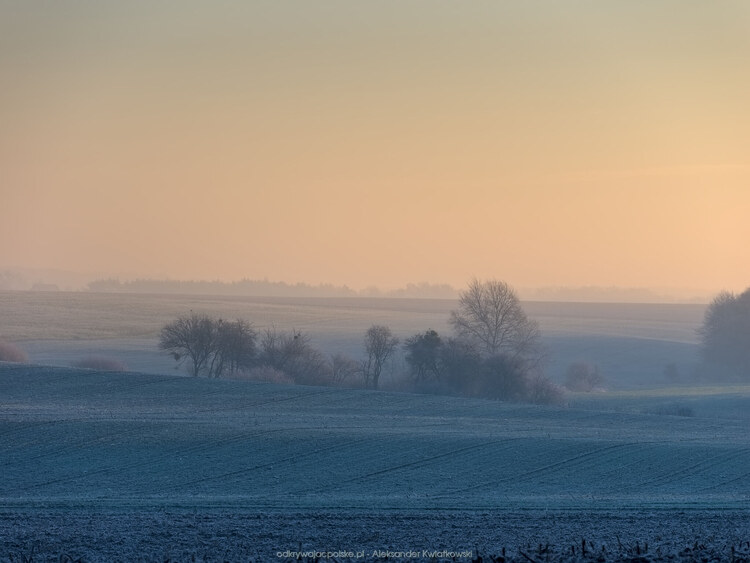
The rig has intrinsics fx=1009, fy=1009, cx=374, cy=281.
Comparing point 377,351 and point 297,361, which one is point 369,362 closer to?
point 377,351

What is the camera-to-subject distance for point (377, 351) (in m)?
69.3

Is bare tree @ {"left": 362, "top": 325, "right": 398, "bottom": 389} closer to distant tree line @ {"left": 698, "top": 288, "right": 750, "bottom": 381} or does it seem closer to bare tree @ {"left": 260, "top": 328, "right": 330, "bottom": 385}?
bare tree @ {"left": 260, "top": 328, "right": 330, "bottom": 385}

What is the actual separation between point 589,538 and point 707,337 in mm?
90198

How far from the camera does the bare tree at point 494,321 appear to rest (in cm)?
8200

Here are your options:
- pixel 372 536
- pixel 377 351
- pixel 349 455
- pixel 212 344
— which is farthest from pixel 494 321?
pixel 372 536

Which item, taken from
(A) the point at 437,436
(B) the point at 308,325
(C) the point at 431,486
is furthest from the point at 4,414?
(B) the point at 308,325

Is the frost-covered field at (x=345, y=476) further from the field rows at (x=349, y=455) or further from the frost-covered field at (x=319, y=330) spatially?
the frost-covered field at (x=319, y=330)

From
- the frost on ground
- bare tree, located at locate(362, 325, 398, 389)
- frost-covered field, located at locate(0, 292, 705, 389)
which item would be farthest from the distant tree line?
the frost on ground

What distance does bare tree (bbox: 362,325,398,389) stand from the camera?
67.7 m

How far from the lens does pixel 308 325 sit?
13412 centimetres

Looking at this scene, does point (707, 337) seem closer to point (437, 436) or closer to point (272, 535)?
point (437, 436)

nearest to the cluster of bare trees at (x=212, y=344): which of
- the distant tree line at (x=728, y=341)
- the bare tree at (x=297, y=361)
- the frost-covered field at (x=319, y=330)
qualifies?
the bare tree at (x=297, y=361)

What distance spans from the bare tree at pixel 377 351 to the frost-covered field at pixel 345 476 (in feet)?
56.4

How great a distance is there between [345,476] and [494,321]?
187ft
